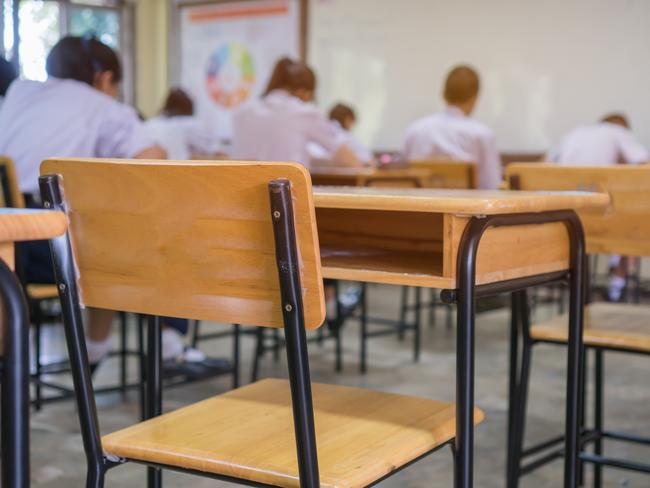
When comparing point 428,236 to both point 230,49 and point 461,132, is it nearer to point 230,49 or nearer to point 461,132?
point 461,132

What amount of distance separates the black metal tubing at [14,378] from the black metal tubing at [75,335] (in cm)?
39

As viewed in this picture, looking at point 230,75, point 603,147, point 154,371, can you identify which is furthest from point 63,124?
point 230,75

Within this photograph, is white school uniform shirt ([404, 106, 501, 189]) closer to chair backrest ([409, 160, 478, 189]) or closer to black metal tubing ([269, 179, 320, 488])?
chair backrest ([409, 160, 478, 189])

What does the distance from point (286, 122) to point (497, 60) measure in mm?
2985

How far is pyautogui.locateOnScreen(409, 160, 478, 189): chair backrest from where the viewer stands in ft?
12.5

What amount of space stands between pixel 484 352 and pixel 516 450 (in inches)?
78.8

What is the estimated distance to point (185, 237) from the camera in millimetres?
1134

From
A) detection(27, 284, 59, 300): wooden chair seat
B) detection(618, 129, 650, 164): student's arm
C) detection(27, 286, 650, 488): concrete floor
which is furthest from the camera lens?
detection(618, 129, 650, 164): student's arm

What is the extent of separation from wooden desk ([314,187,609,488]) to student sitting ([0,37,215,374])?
1.13 metres

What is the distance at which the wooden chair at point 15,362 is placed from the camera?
0.77 metres

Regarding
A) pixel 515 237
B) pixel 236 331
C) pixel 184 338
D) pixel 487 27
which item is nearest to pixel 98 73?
pixel 236 331

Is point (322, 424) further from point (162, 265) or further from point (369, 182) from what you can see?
point (369, 182)

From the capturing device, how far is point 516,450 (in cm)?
191

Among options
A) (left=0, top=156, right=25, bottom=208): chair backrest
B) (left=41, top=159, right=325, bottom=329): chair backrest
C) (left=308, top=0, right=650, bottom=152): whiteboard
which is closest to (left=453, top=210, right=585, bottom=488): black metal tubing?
(left=41, top=159, right=325, bottom=329): chair backrest
